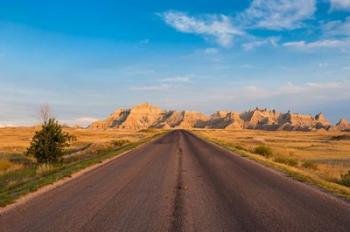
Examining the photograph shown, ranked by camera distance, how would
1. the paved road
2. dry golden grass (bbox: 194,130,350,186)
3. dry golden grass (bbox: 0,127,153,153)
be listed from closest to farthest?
the paved road < dry golden grass (bbox: 194,130,350,186) < dry golden grass (bbox: 0,127,153,153)

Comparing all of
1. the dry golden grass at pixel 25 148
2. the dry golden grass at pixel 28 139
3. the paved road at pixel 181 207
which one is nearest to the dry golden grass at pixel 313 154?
the paved road at pixel 181 207

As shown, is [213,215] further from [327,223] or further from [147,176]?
[147,176]

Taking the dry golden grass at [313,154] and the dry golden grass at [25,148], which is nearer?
the dry golden grass at [313,154]

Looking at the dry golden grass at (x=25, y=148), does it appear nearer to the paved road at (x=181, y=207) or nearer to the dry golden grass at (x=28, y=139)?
the dry golden grass at (x=28, y=139)

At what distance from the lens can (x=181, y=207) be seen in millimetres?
9414

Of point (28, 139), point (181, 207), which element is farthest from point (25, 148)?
point (181, 207)

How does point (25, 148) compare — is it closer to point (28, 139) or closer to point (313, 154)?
point (28, 139)

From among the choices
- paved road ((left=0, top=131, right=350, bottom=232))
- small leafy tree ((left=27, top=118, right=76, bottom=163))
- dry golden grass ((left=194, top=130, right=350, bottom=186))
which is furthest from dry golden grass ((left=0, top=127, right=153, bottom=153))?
paved road ((left=0, top=131, right=350, bottom=232))

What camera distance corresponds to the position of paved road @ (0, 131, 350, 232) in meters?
7.62

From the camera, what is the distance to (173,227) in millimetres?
7430

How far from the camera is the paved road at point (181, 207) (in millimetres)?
7625

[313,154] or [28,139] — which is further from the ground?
[28,139]

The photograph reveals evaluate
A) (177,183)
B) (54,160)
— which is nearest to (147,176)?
(177,183)

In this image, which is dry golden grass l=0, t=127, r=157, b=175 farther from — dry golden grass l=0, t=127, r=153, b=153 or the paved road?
the paved road
